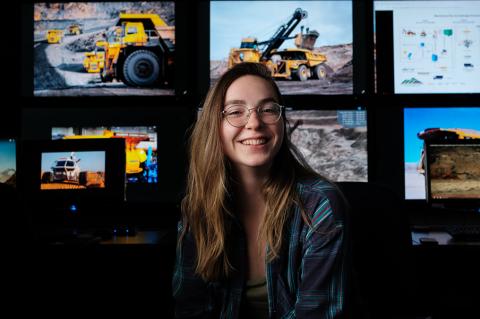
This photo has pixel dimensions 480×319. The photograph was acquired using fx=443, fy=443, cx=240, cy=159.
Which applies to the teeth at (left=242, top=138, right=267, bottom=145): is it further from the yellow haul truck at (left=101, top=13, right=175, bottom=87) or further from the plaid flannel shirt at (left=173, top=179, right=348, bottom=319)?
the yellow haul truck at (left=101, top=13, right=175, bottom=87)

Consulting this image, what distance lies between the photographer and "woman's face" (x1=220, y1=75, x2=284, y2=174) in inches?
49.9

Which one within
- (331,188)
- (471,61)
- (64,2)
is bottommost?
(331,188)

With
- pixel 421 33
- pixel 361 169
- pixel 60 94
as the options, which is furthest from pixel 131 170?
pixel 421 33

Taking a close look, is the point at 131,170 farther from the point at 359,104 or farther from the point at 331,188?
the point at 331,188

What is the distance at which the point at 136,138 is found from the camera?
2533 mm

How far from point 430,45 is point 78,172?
2044 millimetres

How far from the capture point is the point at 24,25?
2.56 m

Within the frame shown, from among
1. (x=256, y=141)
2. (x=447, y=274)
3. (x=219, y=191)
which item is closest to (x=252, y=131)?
(x=256, y=141)

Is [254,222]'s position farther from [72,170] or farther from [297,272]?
[72,170]

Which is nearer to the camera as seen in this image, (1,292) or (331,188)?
(1,292)

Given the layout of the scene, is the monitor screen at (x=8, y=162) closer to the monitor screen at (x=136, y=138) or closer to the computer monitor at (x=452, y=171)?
the monitor screen at (x=136, y=138)

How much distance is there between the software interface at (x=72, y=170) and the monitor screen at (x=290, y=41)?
0.80m

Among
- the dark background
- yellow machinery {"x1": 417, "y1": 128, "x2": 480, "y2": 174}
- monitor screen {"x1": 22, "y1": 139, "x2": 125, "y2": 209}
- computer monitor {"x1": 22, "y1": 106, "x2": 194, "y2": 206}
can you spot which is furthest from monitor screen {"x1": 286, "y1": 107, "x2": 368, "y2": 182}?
monitor screen {"x1": 22, "y1": 139, "x2": 125, "y2": 209}

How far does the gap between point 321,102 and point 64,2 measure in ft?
5.18
